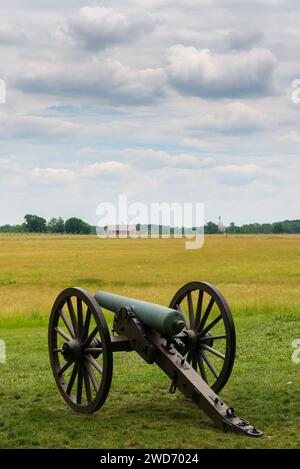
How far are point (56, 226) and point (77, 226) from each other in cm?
1004

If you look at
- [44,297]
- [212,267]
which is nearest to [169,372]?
[44,297]

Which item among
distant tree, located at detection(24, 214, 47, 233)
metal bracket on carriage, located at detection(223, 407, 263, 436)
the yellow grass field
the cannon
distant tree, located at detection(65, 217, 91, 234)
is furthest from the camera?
distant tree, located at detection(24, 214, 47, 233)

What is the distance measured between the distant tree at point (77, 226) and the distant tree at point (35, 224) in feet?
30.5

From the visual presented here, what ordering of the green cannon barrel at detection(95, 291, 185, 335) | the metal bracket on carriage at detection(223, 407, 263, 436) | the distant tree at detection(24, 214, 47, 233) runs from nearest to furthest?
the metal bracket on carriage at detection(223, 407, 263, 436), the green cannon barrel at detection(95, 291, 185, 335), the distant tree at detection(24, 214, 47, 233)

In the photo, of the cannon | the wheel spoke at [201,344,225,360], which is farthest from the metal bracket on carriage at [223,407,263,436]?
the wheel spoke at [201,344,225,360]

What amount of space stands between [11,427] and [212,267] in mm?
40746

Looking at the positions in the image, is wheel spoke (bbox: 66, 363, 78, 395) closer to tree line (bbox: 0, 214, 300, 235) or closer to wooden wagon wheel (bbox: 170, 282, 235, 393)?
wooden wagon wheel (bbox: 170, 282, 235, 393)

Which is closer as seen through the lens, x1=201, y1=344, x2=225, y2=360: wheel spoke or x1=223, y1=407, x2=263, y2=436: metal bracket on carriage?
x1=223, y1=407, x2=263, y2=436: metal bracket on carriage

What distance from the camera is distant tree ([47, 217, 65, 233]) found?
520ft

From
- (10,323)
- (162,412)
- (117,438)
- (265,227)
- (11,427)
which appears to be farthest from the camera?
(265,227)

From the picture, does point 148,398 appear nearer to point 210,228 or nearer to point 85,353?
point 85,353

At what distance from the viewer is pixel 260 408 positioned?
30.8 ft
